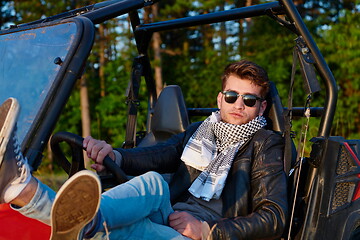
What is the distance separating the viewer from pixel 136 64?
3867 mm

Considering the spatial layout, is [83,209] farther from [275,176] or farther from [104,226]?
[275,176]

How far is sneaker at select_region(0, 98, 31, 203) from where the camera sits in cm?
170

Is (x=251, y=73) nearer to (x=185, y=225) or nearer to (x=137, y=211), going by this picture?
(x=185, y=225)

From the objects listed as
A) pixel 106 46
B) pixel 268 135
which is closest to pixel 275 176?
pixel 268 135

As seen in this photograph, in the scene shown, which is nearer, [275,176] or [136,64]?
[275,176]

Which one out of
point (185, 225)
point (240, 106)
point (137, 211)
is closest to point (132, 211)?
point (137, 211)

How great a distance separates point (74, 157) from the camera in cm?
274

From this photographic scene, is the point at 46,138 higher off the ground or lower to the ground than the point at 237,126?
higher

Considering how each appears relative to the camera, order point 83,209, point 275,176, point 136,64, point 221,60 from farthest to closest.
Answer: point 221,60
point 136,64
point 275,176
point 83,209

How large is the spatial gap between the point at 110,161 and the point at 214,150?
2.00ft

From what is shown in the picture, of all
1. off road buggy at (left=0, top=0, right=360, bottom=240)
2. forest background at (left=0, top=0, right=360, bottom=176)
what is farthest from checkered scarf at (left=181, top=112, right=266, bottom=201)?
forest background at (left=0, top=0, right=360, bottom=176)

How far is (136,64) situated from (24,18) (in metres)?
12.5

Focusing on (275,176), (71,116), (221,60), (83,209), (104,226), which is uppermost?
(83,209)

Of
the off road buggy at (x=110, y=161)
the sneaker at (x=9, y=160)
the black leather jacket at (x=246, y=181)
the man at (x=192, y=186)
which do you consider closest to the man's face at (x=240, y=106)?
the man at (x=192, y=186)
